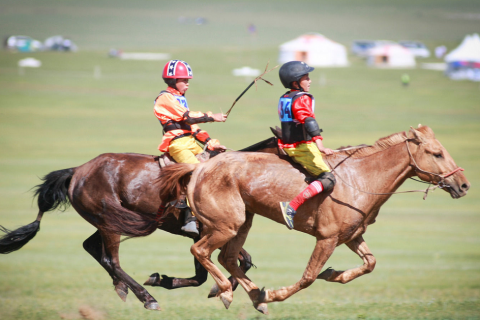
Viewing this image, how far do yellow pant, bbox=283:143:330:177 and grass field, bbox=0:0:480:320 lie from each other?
6.54ft

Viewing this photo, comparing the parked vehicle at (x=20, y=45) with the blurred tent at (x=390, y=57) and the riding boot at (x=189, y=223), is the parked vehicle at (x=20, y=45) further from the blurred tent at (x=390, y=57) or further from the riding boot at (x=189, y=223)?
the riding boot at (x=189, y=223)

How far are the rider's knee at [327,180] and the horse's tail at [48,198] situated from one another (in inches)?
136

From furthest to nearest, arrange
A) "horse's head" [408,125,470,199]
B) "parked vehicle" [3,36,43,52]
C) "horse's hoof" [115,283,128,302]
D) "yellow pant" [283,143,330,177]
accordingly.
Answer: "parked vehicle" [3,36,43,52] → "horse's hoof" [115,283,128,302] → "yellow pant" [283,143,330,177] → "horse's head" [408,125,470,199]

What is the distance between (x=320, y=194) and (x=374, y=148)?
844mm

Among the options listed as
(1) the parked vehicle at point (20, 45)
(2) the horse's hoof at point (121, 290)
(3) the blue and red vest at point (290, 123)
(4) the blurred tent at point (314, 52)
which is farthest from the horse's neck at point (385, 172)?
(1) the parked vehicle at point (20, 45)

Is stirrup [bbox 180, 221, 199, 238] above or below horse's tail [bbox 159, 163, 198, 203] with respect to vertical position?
below

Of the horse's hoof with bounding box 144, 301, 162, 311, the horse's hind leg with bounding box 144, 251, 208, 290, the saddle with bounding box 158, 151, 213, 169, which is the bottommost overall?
the horse's hoof with bounding box 144, 301, 162, 311

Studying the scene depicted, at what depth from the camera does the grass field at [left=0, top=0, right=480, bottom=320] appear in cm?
877

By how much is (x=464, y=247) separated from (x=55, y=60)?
5325 cm

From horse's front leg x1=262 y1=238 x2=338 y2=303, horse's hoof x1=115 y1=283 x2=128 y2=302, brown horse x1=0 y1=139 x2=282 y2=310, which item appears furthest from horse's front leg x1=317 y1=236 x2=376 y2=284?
horse's hoof x1=115 y1=283 x2=128 y2=302

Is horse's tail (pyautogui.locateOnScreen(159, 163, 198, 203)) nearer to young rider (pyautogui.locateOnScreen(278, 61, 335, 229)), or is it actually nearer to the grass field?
young rider (pyautogui.locateOnScreen(278, 61, 335, 229))

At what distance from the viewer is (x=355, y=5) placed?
424 feet

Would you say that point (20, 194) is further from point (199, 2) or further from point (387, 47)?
point (199, 2)

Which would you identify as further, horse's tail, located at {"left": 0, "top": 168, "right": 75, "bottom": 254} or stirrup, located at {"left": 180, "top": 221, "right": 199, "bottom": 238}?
horse's tail, located at {"left": 0, "top": 168, "right": 75, "bottom": 254}
